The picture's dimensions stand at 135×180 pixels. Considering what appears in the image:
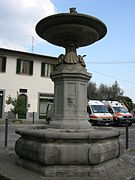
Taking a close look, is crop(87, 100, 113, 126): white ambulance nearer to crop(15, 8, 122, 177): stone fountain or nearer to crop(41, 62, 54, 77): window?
crop(41, 62, 54, 77): window

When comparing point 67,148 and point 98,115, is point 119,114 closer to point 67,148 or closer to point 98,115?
point 98,115

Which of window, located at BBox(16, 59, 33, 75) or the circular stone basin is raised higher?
window, located at BBox(16, 59, 33, 75)

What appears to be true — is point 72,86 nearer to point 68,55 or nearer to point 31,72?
point 68,55

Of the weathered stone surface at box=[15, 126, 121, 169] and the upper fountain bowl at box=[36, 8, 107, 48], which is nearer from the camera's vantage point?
the weathered stone surface at box=[15, 126, 121, 169]

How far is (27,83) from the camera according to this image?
24109mm

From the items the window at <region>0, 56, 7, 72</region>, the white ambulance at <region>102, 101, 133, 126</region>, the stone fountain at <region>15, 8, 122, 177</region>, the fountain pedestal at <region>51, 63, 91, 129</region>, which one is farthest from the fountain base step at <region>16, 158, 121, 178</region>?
the window at <region>0, 56, 7, 72</region>

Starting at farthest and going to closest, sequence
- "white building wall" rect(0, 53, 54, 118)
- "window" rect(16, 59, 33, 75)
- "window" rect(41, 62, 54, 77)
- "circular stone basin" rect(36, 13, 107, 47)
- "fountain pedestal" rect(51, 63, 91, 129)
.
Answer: "window" rect(41, 62, 54, 77) → "window" rect(16, 59, 33, 75) → "white building wall" rect(0, 53, 54, 118) → "fountain pedestal" rect(51, 63, 91, 129) → "circular stone basin" rect(36, 13, 107, 47)

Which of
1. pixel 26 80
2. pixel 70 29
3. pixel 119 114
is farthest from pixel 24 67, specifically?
pixel 70 29

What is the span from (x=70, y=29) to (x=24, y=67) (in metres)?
19.1

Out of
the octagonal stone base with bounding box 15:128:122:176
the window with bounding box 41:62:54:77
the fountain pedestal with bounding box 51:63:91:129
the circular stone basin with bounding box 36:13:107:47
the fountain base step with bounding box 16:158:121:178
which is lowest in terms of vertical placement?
the fountain base step with bounding box 16:158:121:178

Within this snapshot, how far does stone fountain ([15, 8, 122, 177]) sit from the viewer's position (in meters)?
4.20

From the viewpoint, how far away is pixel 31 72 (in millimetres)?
24344

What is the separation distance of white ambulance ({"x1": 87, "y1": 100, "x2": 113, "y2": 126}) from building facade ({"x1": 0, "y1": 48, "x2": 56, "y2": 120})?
7367 millimetres

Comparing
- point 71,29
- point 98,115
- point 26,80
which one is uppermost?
point 26,80
